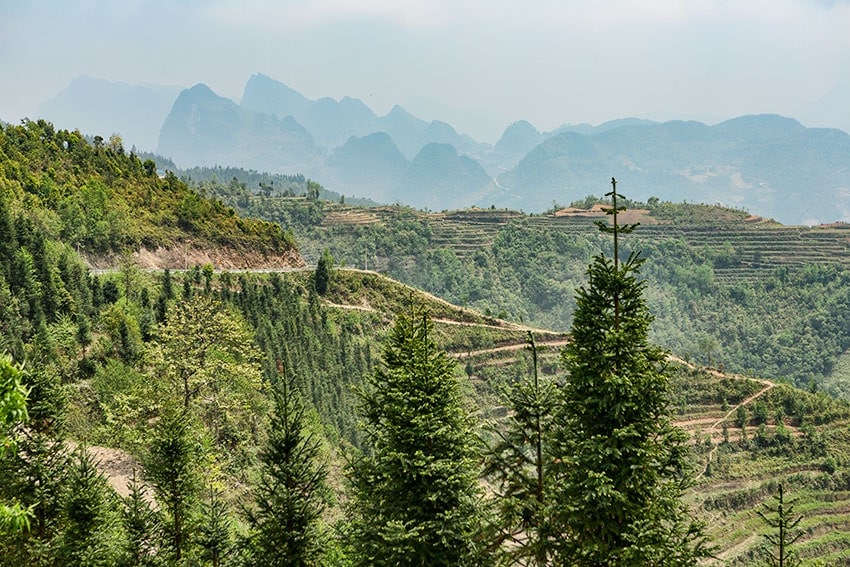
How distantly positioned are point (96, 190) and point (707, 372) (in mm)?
59230

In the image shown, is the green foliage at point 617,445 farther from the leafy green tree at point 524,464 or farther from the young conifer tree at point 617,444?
the leafy green tree at point 524,464

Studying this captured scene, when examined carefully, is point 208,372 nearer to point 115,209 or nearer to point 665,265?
point 115,209

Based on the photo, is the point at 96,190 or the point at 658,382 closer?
the point at 658,382

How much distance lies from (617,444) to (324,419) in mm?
31175

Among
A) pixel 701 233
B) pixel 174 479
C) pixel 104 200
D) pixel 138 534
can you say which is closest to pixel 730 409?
pixel 174 479

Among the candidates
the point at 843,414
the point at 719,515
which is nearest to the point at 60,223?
the point at 719,515

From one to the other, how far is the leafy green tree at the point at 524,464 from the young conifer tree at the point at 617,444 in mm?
334

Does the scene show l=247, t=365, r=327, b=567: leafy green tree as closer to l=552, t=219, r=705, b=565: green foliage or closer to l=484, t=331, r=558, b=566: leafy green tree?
l=484, t=331, r=558, b=566: leafy green tree

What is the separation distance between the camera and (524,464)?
11211 millimetres

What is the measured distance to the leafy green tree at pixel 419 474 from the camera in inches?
416

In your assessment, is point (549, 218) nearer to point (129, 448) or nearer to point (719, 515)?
point (719, 515)

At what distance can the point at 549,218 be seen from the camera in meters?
140

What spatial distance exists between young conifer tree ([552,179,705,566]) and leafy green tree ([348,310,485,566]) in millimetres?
1747

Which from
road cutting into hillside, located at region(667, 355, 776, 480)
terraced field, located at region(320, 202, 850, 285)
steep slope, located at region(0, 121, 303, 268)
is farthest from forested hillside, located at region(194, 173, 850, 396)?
steep slope, located at region(0, 121, 303, 268)
